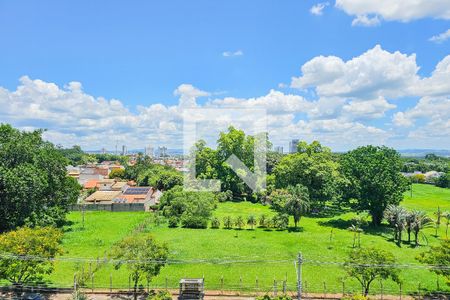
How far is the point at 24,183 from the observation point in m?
25.8

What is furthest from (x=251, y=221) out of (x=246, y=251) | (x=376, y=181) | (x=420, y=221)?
(x=420, y=221)

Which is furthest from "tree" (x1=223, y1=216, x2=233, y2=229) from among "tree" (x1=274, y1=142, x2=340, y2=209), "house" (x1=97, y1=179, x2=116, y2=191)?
"house" (x1=97, y1=179, x2=116, y2=191)

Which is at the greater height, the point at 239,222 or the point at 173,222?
the point at 239,222

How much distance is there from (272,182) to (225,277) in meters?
30.8

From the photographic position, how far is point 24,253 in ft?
56.1

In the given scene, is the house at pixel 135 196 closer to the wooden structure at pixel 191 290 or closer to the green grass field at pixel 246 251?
the green grass field at pixel 246 251

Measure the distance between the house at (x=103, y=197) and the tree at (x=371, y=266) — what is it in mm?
35686

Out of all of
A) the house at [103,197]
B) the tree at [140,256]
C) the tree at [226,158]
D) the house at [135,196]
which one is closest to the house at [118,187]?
the house at [103,197]

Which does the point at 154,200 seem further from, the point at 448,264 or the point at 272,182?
the point at 448,264

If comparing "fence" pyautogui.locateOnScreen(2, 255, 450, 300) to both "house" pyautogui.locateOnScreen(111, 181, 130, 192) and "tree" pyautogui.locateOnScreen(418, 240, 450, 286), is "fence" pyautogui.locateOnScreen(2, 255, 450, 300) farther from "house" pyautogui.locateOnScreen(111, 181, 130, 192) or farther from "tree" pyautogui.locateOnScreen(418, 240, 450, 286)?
"house" pyautogui.locateOnScreen(111, 181, 130, 192)

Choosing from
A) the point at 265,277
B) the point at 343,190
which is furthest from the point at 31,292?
the point at 343,190

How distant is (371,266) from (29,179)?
24.9 metres

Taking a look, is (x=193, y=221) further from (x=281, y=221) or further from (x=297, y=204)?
(x=297, y=204)

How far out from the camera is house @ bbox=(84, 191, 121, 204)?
4625cm
